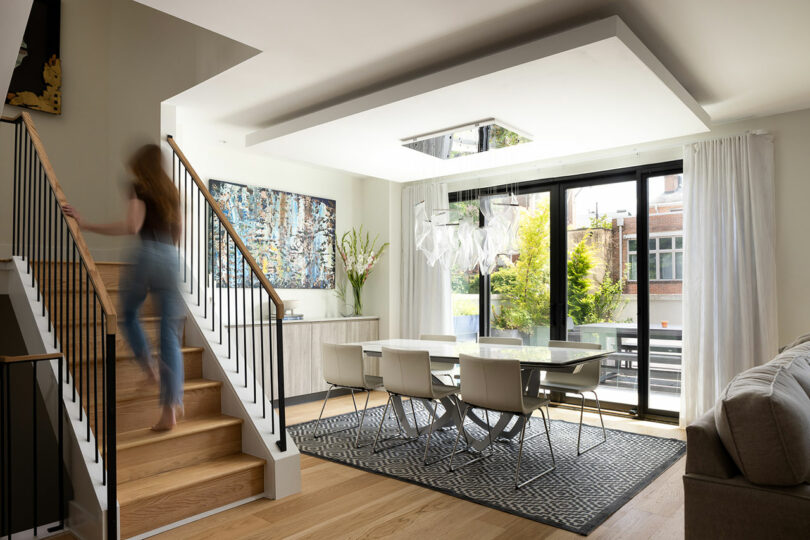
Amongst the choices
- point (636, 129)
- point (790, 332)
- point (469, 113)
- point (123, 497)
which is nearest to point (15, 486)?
point (123, 497)

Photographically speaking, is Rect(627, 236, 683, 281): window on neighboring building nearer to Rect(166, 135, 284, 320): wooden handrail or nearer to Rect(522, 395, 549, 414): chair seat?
Rect(522, 395, 549, 414): chair seat

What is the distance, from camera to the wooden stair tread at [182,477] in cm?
283

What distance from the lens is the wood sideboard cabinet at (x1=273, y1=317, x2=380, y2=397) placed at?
592cm

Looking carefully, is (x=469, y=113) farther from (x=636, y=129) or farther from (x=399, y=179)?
(x=399, y=179)

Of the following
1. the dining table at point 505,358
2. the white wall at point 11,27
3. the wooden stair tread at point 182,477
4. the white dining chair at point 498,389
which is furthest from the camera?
the dining table at point 505,358

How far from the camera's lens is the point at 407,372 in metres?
4.08

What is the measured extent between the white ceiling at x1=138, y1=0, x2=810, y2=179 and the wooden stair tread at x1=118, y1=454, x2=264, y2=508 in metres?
2.53

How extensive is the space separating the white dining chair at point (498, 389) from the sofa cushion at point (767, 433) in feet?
5.41

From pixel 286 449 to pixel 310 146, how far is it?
294 centimetres

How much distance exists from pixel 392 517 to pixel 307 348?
325cm

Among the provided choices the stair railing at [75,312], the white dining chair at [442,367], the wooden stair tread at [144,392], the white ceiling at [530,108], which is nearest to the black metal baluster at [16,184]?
the stair railing at [75,312]

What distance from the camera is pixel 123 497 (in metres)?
2.76

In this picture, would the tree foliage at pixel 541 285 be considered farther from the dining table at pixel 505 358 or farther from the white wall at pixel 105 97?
the white wall at pixel 105 97

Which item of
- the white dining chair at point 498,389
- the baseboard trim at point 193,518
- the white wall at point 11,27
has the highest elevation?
the white wall at point 11,27
